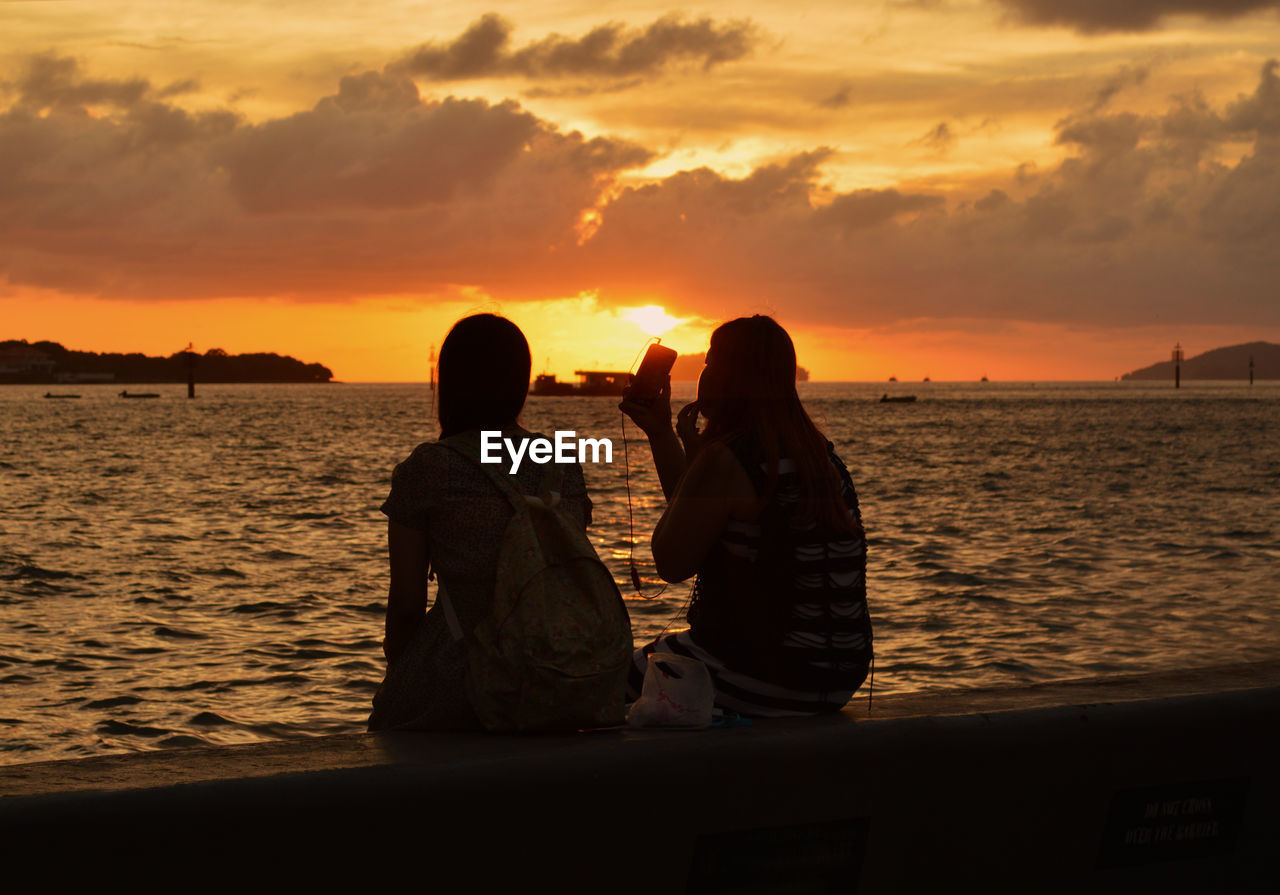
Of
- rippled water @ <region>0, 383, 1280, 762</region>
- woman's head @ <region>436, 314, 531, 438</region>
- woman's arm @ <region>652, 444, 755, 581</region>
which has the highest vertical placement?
woman's head @ <region>436, 314, 531, 438</region>

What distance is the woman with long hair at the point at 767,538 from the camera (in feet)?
11.7

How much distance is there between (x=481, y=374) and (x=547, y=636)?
77 cm

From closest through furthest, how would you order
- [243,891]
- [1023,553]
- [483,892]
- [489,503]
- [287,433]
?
[243,891]
[483,892]
[489,503]
[1023,553]
[287,433]

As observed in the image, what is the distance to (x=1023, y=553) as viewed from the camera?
20703mm

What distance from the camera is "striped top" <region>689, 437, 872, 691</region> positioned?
357 cm

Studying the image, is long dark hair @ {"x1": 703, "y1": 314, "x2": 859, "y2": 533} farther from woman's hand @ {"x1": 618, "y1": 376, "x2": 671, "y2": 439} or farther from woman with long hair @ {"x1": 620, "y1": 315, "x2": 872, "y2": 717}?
woman's hand @ {"x1": 618, "y1": 376, "x2": 671, "y2": 439}

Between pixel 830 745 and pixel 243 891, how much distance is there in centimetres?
135

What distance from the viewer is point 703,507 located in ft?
11.7

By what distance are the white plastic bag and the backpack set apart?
10cm

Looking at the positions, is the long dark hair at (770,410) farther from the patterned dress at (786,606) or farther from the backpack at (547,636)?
the backpack at (547,636)

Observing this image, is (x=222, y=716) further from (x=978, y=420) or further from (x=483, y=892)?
(x=978, y=420)

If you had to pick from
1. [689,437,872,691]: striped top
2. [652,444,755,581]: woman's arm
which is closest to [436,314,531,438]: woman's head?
[652,444,755,581]: woman's arm

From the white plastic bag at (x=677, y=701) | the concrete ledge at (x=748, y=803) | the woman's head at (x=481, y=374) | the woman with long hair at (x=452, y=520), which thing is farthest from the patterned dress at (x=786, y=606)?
the woman's head at (x=481, y=374)

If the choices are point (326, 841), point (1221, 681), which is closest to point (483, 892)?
point (326, 841)
